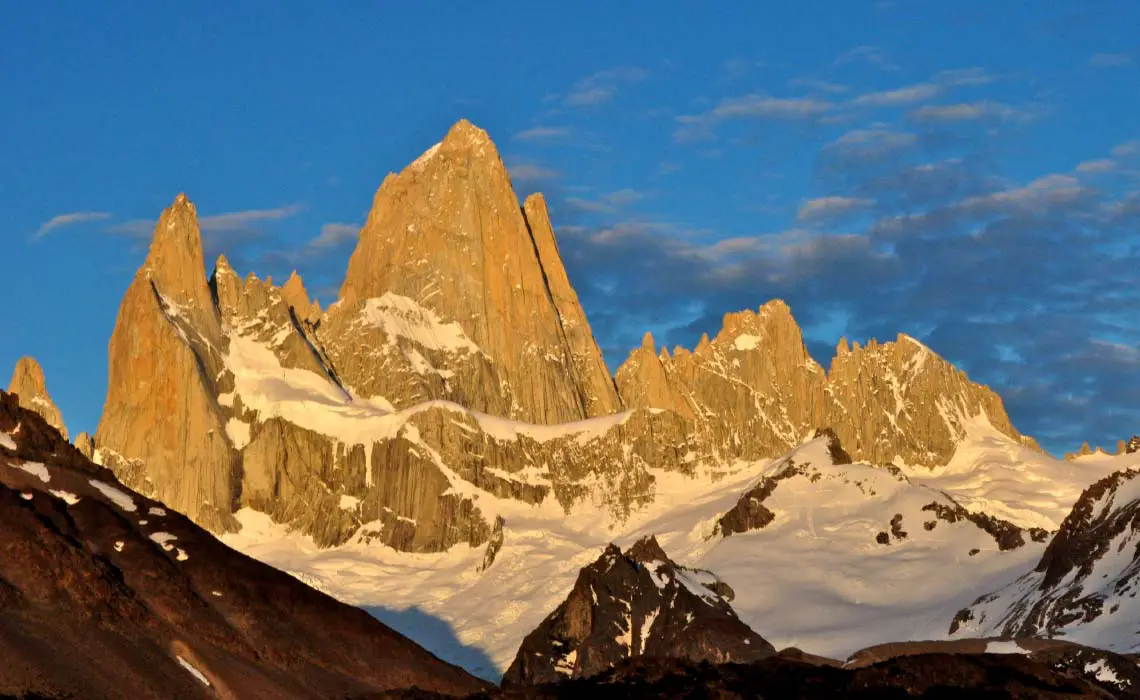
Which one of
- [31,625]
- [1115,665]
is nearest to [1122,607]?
[1115,665]

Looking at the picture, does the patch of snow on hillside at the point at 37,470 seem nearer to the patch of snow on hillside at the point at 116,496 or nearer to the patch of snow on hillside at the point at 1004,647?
the patch of snow on hillside at the point at 116,496

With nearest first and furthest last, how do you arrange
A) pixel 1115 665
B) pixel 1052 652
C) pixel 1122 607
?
pixel 1115 665, pixel 1052 652, pixel 1122 607

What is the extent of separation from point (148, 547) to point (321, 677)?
8801mm

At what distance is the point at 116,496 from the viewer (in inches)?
4213

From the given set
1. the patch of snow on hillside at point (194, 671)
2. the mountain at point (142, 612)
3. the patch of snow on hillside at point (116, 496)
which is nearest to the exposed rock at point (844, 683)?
the patch of snow on hillside at point (194, 671)

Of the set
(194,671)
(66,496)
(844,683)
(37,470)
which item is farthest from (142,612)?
(844,683)

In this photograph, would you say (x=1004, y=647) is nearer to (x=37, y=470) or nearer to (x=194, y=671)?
(x=37, y=470)

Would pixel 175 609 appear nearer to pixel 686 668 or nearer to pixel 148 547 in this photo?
pixel 148 547

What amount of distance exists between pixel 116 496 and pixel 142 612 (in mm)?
14560

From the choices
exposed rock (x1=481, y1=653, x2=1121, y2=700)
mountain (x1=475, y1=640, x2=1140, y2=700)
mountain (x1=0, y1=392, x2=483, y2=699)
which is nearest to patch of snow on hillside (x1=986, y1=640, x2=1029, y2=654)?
mountain (x1=0, y1=392, x2=483, y2=699)

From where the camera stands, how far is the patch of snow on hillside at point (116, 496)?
10600cm

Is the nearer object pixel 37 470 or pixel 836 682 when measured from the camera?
pixel 836 682

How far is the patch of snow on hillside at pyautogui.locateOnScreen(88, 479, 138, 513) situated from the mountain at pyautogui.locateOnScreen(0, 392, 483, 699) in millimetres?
127

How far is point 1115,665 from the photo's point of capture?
104 metres
